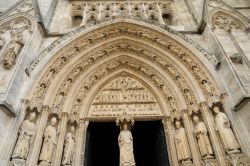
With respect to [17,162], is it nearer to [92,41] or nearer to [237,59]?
[92,41]

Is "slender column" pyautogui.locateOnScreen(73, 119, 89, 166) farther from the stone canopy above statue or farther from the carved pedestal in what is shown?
the carved pedestal

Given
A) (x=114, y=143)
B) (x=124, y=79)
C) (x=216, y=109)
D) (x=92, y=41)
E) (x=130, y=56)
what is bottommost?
(x=216, y=109)

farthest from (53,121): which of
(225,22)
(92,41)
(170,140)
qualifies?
(225,22)

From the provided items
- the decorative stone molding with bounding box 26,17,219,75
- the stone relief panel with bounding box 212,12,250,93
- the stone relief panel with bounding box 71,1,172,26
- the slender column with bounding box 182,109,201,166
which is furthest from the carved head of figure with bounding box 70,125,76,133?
the stone relief panel with bounding box 212,12,250,93

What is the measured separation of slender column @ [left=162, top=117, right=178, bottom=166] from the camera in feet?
18.9

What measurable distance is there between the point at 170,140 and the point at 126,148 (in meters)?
1.24

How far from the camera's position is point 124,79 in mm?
7867

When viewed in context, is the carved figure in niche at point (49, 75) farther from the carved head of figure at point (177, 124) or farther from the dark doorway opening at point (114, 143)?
the carved head of figure at point (177, 124)

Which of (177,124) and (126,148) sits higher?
(177,124)

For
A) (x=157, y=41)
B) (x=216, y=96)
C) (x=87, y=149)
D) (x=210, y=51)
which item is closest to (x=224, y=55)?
(x=210, y=51)

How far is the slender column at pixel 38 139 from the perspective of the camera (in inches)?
198

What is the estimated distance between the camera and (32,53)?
6473 millimetres

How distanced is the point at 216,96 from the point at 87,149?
3639 mm

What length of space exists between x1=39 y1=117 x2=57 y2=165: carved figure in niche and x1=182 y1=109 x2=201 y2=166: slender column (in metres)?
3.30
